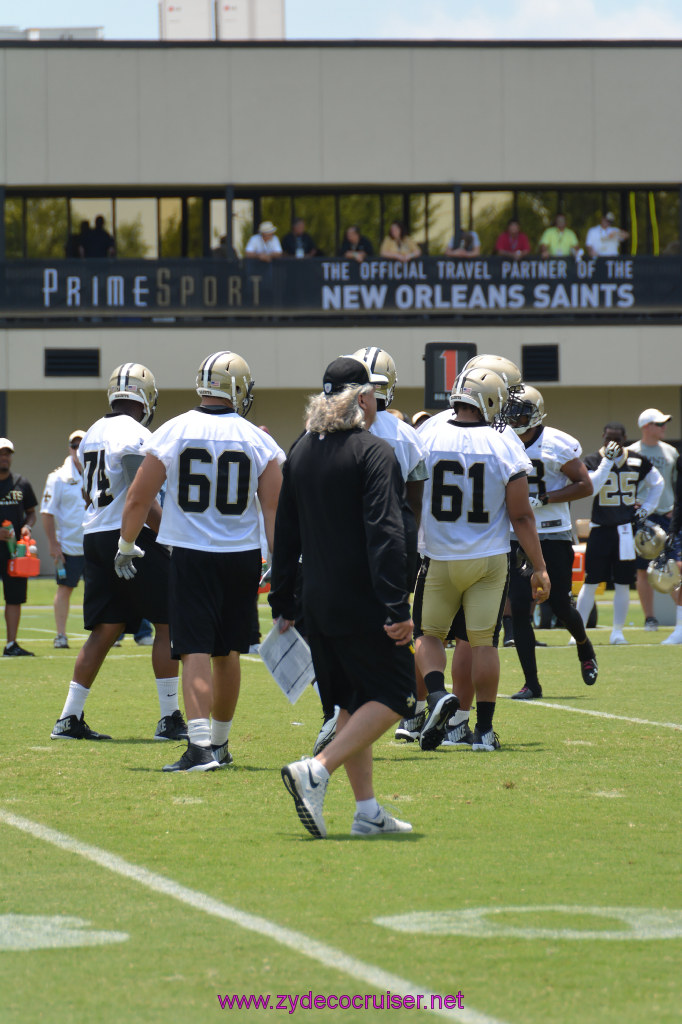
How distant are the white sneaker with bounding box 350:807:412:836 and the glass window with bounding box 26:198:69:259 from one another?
88.6 feet

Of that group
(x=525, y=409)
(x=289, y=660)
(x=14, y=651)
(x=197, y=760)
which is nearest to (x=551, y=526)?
(x=525, y=409)

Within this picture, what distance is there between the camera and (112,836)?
20.3 ft

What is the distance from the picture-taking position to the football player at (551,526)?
35.0 ft

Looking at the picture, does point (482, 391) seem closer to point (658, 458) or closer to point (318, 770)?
point (318, 770)

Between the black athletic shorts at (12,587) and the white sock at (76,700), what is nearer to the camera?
the white sock at (76,700)

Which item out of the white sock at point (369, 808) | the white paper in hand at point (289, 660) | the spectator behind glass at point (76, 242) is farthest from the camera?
→ the spectator behind glass at point (76, 242)

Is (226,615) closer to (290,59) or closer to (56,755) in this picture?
(56,755)

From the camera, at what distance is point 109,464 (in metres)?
9.02

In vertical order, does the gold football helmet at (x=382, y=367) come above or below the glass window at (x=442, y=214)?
below

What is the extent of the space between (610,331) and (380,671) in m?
25.5

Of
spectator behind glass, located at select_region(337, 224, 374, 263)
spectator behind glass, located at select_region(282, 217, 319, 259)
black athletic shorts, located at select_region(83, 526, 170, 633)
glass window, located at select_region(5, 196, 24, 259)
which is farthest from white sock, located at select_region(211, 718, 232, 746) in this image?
glass window, located at select_region(5, 196, 24, 259)

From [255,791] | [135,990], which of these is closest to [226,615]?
[255,791]

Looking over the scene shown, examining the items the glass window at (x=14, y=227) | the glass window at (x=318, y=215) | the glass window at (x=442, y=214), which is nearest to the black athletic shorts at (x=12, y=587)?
the glass window at (x=318, y=215)

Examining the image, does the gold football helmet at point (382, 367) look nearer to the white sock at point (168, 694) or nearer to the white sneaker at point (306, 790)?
the white sock at point (168, 694)
